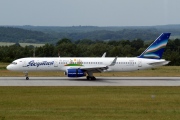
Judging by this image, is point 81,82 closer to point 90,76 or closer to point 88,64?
point 90,76

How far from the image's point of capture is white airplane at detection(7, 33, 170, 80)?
49.2m

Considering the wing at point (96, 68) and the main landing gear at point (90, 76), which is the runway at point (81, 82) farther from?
the wing at point (96, 68)
